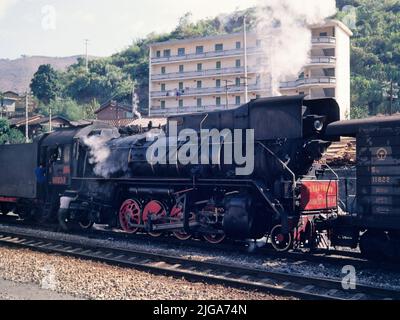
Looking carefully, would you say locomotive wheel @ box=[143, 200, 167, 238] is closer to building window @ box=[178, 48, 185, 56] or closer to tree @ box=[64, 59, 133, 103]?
building window @ box=[178, 48, 185, 56]

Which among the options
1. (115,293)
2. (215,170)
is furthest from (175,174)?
(115,293)

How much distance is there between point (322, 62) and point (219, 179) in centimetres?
4363

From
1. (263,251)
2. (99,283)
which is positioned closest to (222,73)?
(263,251)

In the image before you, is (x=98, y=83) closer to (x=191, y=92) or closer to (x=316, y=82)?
(x=191, y=92)

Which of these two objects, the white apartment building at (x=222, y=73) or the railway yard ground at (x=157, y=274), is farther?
the white apartment building at (x=222, y=73)

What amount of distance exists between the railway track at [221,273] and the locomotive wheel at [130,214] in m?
1.84

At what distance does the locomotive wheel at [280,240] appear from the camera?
1130 centimetres

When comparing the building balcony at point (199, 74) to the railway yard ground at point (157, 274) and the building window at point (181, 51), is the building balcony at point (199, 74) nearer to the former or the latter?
the building window at point (181, 51)

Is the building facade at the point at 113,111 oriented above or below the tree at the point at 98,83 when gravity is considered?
below

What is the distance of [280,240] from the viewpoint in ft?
37.6

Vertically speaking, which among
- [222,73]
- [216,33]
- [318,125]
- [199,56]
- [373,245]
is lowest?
[373,245]

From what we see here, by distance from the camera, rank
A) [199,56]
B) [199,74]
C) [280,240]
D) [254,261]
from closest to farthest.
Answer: [254,261], [280,240], [199,74], [199,56]

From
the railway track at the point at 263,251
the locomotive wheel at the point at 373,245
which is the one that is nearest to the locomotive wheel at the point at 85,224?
the railway track at the point at 263,251

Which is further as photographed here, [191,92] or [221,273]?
[191,92]
